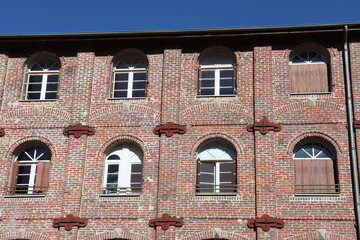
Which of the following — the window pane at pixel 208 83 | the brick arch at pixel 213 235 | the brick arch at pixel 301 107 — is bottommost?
the brick arch at pixel 213 235

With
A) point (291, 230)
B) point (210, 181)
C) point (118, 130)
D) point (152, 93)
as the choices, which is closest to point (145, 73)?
point (152, 93)

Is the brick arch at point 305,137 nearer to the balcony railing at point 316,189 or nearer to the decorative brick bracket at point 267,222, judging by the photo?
the balcony railing at point 316,189

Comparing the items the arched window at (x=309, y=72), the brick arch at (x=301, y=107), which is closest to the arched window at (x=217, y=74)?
the brick arch at (x=301, y=107)

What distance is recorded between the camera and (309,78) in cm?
2186

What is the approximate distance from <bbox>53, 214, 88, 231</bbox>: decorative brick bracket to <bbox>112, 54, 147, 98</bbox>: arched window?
4741 mm

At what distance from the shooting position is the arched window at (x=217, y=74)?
2219cm

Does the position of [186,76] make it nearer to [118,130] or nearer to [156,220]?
[118,130]

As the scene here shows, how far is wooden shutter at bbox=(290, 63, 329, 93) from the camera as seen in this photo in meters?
21.7

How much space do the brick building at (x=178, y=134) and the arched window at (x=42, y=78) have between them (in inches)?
1.7

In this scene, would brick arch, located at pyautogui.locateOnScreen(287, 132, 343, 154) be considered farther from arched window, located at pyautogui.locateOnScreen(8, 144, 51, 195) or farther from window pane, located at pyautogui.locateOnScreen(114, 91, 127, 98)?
arched window, located at pyautogui.locateOnScreen(8, 144, 51, 195)

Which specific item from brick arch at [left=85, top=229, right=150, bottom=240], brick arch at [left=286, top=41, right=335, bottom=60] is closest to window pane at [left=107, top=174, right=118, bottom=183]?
brick arch at [left=85, top=229, right=150, bottom=240]

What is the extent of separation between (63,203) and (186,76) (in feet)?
20.4

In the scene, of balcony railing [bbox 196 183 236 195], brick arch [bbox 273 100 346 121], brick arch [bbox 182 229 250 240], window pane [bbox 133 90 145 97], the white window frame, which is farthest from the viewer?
window pane [bbox 133 90 145 97]

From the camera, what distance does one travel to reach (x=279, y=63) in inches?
868
